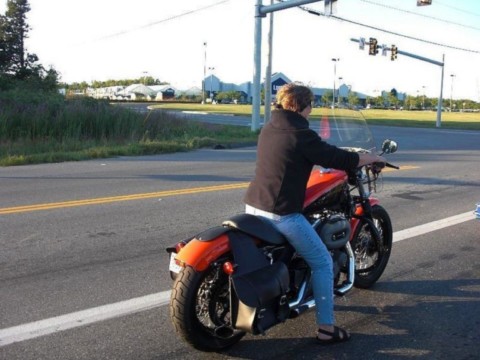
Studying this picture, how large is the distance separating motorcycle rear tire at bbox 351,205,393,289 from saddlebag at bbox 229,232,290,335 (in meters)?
1.40

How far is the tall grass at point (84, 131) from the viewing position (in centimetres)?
1748

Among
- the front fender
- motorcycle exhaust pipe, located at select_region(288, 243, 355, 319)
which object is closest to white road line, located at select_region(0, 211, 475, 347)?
the front fender

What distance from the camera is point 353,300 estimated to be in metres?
4.92

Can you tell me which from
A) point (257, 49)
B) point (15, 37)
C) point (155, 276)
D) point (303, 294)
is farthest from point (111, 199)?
point (15, 37)

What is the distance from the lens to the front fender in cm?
359

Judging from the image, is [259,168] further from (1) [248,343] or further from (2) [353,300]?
(2) [353,300]

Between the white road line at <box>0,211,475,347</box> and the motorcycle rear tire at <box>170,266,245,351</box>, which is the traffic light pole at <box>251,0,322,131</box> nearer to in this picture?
the white road line at <box>0,211,475,347</box>

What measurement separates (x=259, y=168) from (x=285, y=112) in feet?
1.42

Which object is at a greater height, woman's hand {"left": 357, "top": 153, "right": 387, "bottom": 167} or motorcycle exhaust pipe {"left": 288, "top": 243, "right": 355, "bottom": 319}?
woman's hand {"left": 357, "top": 153, "right": 387, "bottom": 167}

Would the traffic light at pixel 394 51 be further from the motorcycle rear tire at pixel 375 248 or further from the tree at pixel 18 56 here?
the motorcycle rear tire at pixel 375 248

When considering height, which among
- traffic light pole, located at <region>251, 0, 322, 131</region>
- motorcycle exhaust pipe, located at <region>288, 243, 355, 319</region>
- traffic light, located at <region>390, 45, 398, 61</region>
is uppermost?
traffic light, located at <region>390, 45, 398, 61</region>

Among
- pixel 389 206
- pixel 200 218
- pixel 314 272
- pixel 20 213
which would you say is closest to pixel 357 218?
pixel 314 272

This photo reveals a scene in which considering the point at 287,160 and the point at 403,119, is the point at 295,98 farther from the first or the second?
the point at 403,119

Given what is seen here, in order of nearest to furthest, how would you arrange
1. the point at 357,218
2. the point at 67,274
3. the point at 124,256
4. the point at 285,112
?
1. the point at 285,112
2. the point at 357,218
3. the point at 67,274
4. the point at 124,256
